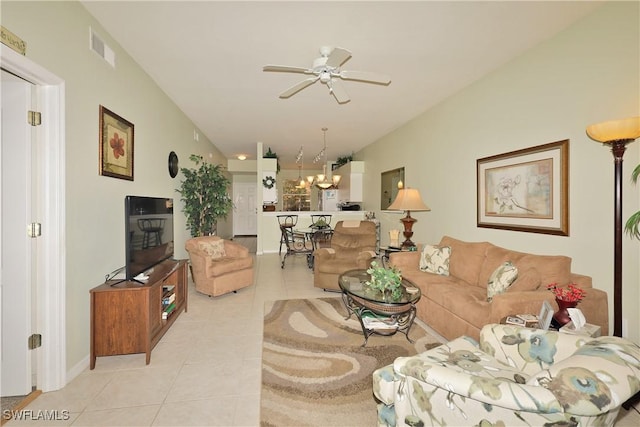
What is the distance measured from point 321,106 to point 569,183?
3479mm

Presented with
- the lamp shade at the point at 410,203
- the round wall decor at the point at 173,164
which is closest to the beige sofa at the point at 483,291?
the lamp shade at the point at 410,203

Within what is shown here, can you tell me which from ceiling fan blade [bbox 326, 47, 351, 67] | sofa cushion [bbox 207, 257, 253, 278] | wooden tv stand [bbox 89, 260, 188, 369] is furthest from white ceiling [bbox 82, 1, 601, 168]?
sofa cushion [bbox 207, 257, 253, 278]

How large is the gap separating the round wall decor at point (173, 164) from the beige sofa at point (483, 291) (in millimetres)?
3794

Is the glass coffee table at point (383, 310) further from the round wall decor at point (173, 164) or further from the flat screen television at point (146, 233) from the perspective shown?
the round wall decor at point (173, 164)

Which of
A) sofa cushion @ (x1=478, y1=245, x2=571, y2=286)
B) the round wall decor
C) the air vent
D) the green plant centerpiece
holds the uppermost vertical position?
the air vent

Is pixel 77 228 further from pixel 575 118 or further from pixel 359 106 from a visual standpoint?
pixel 575 118

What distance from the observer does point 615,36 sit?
90.9 inches

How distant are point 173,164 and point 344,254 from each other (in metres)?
3.10

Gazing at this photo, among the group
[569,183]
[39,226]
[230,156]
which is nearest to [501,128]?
[569,183]

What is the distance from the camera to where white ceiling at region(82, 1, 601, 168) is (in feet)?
7.75

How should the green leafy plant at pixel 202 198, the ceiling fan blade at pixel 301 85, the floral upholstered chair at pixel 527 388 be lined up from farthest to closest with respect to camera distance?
1. the green leafy plant at pixel 202 198
2. the ceiling fan blade at pixel 301 85
3. the floral upholstered chair at pixel 527 388

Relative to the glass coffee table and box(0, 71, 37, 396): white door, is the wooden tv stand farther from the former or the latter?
the glass coffee table

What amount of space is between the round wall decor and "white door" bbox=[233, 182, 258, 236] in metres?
6.66

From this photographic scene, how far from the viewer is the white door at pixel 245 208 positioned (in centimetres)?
1132
